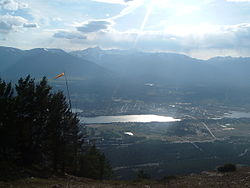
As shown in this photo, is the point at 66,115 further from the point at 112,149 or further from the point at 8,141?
the point at 112,149

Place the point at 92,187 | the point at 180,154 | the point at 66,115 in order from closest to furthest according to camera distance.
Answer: the point at 92,187 → the point at 66,115 → the point at 180,154

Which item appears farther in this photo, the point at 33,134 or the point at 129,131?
the point at 129,131

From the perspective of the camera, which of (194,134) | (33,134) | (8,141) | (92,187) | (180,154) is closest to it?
(92,187)

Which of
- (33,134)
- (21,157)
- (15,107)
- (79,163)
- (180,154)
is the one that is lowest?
(180,154)

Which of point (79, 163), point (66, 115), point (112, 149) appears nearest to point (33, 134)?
point (66, 115)

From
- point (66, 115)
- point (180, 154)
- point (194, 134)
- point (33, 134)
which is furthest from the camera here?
point (194, 134)

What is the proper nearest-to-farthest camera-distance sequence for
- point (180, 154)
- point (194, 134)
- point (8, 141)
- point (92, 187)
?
point (92, 187)
point (8, 141)
point (180, 154)
point (194, 134)

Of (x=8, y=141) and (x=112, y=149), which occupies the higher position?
(x=8, y=141)

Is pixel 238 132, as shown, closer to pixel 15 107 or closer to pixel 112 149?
pixel 112 149

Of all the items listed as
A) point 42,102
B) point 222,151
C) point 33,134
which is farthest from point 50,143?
point 222,151
